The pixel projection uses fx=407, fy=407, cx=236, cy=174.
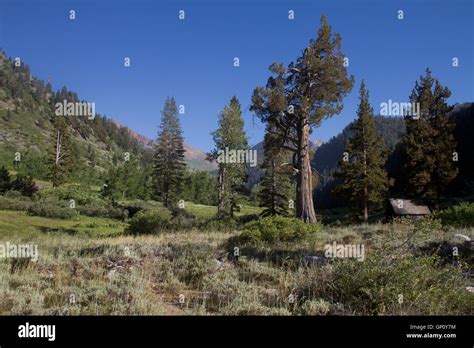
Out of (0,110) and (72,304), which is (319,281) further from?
(0,110)

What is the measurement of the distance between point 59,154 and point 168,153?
1829cm

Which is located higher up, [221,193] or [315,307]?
[221,193]

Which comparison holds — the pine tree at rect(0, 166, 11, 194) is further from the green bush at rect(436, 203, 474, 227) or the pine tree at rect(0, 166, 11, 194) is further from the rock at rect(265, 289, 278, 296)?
the rock at rect(265, 289, 278, 296)

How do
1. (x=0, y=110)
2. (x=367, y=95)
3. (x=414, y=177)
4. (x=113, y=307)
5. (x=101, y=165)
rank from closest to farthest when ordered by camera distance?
(x=113, y=307) < (x=414, y=177) < (x=367, y=95) < (x=101, y=165) < (x=0, y=110)

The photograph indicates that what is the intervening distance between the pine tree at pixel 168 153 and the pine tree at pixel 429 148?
1285 inches

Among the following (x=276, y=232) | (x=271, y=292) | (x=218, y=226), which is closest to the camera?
(x=271, y=292)

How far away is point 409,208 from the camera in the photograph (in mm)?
38719

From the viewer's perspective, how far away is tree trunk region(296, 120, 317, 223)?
22.9 metres

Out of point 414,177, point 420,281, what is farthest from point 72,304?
point 414,177

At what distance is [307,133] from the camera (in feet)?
76.5

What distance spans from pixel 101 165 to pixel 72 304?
528 feet

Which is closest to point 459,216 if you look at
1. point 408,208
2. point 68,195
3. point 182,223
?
point 182,223

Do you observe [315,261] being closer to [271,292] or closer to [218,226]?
[271,292]

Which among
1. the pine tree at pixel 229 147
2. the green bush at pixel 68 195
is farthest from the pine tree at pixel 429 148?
the green bush at pixel 68 195
